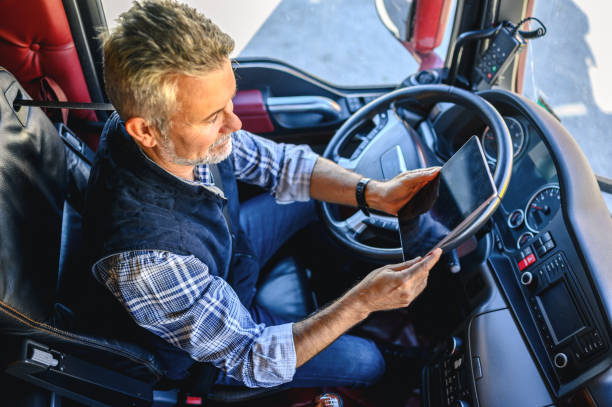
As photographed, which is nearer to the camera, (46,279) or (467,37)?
(46,279)

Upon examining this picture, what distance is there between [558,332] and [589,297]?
0.12 meters

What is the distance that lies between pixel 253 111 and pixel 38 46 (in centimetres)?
75

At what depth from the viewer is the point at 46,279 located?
0.81 metres

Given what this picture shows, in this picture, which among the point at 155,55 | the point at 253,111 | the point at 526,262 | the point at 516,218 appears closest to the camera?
the point at 155,55

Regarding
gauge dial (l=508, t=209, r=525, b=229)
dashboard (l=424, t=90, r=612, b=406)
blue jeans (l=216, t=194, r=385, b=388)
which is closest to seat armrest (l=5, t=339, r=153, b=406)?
blue jeans (l=216, t=194, r=385, b=388)

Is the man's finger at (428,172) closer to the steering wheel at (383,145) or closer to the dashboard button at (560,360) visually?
the steering wheel at (383,145)

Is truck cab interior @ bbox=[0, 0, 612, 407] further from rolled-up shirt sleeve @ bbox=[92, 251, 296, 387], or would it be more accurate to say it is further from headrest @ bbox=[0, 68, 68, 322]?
rolled-up shirt sleeve @ bbox=[92, 251, 296, 387]

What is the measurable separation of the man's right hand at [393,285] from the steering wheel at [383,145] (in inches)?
8.6

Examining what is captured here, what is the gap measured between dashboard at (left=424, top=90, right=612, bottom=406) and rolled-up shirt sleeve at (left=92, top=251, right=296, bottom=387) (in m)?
0.46

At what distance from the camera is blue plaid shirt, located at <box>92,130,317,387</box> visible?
2.68ft

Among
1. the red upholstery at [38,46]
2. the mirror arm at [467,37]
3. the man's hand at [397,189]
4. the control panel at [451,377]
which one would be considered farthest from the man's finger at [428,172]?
the red upholstery at [38,46]

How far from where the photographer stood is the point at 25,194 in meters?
0.80

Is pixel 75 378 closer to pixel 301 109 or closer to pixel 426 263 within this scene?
pixel 426 263

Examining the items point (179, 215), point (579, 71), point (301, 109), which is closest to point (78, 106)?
point (179, 215)
